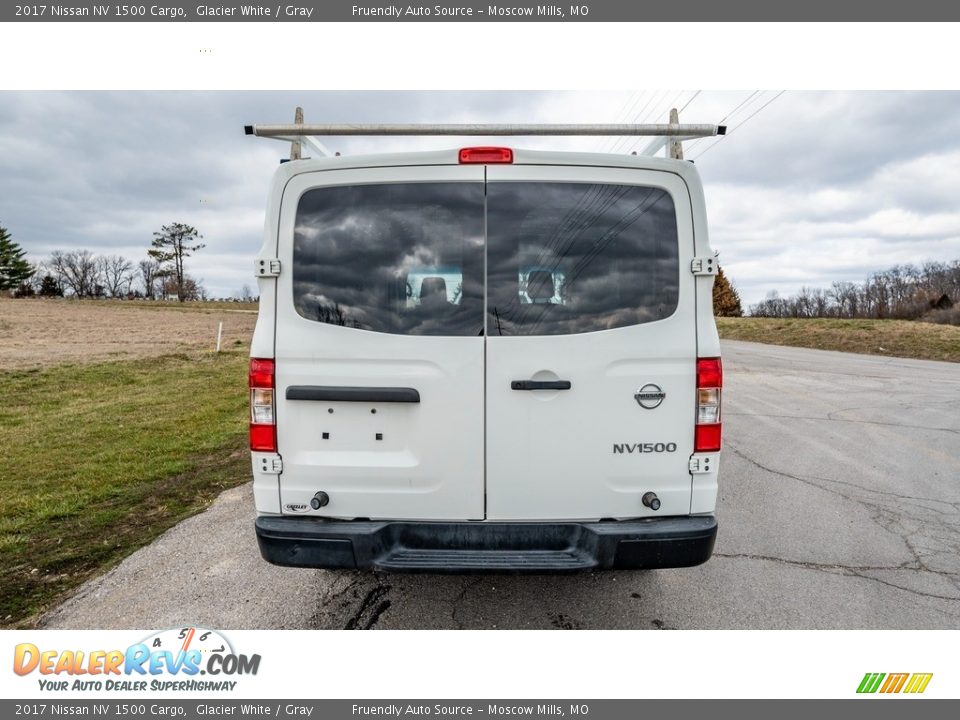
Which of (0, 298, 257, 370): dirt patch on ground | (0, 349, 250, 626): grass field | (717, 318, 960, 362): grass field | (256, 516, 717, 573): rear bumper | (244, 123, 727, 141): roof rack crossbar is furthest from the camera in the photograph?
(717, 318, 960, 362): grass field

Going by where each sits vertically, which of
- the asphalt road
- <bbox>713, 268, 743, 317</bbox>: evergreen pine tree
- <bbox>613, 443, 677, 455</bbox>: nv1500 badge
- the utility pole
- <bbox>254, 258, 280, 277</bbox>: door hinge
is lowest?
the asphalt road

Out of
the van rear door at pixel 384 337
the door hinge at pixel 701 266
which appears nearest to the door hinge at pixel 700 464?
the door hinge at pixel 701 266

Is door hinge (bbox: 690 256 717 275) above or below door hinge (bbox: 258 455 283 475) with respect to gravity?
above

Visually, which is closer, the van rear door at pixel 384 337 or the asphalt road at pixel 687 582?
the van rear door at pixel 384 337

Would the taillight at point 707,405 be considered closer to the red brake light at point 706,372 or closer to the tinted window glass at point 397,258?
the red brake light at point 706,372

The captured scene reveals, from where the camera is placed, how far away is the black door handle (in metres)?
2.60

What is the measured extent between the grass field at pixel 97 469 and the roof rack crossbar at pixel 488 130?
9.92ft

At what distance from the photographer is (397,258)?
2.67m

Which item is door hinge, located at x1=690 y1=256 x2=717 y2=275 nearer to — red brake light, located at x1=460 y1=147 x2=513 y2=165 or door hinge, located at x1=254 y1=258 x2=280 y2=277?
red brake light, located at x1=460 y1=147 x2=513 y2=165

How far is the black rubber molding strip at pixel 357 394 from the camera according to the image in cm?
261

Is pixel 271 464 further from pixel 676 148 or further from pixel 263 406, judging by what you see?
pixel 676 148

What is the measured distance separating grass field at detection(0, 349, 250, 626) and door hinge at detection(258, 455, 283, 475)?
1765 millimetres

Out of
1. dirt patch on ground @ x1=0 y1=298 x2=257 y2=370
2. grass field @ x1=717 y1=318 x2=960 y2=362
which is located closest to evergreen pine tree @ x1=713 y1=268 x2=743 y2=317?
grass field @ x1=717 y1=318 x2=960 y2=362

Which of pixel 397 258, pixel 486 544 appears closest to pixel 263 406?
pixel 397 258
